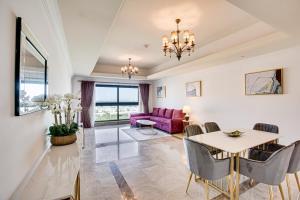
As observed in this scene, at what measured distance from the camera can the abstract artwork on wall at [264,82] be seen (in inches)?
132

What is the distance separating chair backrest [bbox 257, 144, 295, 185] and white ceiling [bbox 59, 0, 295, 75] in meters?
1.69

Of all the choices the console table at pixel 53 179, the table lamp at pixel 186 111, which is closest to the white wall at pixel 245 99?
the table lamp at pixel 186 111

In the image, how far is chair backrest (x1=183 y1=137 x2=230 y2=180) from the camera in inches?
68.9

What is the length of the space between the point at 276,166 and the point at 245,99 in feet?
8.82

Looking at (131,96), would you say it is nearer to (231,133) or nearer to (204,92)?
(204,92)

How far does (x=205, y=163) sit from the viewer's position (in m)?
1.77

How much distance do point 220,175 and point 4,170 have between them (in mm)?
1997

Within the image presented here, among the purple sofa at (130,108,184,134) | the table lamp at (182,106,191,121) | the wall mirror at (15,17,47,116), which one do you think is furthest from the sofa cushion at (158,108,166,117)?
A: the wall mirror at (15,17,47,116)

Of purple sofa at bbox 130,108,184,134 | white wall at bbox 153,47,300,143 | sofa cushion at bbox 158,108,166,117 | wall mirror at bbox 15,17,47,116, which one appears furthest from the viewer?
sofa cushion at bbox 158,108,166,117

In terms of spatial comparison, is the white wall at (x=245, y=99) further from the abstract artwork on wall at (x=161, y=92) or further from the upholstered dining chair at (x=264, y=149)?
the abstract artwork on wall at (x=161, y=92)

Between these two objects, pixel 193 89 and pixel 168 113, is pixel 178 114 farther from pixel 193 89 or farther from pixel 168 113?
pixel 193 89

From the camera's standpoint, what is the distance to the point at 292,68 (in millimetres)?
3158

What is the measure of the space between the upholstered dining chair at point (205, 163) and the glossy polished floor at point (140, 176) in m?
0.49

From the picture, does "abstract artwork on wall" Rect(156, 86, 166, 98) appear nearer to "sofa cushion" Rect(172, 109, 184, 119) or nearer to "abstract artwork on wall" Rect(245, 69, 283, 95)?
"sofa cushion" Rect(172, 109, 184, 119)
